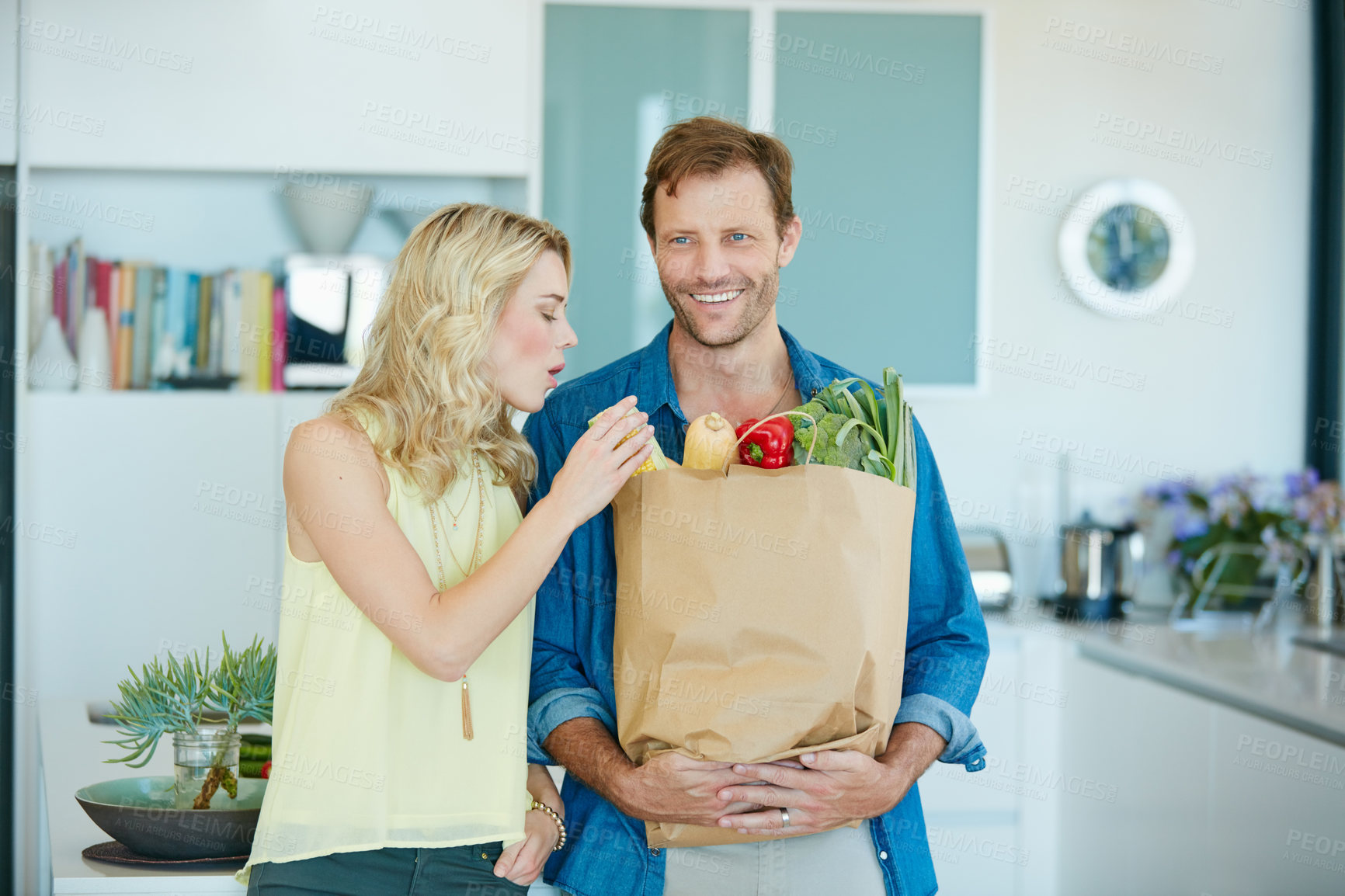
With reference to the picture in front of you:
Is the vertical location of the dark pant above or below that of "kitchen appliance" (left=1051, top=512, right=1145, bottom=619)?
below

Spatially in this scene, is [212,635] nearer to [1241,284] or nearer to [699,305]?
[699,305]

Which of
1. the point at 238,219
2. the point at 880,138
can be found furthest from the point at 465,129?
the point at 880,138

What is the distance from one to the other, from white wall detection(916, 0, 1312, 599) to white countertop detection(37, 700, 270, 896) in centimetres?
227

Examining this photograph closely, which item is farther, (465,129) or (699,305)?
(465,129)

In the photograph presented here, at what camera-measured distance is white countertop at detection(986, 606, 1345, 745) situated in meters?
2.18

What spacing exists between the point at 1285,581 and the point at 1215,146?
1304 millimetres

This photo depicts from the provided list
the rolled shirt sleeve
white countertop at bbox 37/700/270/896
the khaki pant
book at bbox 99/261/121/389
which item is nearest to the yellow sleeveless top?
white countertop at bbox 37/700/270/896

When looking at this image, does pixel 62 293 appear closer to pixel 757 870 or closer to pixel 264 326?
pixel 264 326

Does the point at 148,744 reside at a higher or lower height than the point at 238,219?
Result: lower

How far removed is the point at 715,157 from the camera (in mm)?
1569

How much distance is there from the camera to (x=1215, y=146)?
11.4 feet

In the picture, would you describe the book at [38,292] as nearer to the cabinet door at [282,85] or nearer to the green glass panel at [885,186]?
the cabinet door at [282,85]

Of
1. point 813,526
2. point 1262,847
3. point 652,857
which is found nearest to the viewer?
point 813,526

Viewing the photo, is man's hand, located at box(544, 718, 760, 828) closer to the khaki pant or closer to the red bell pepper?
the khaki pant
